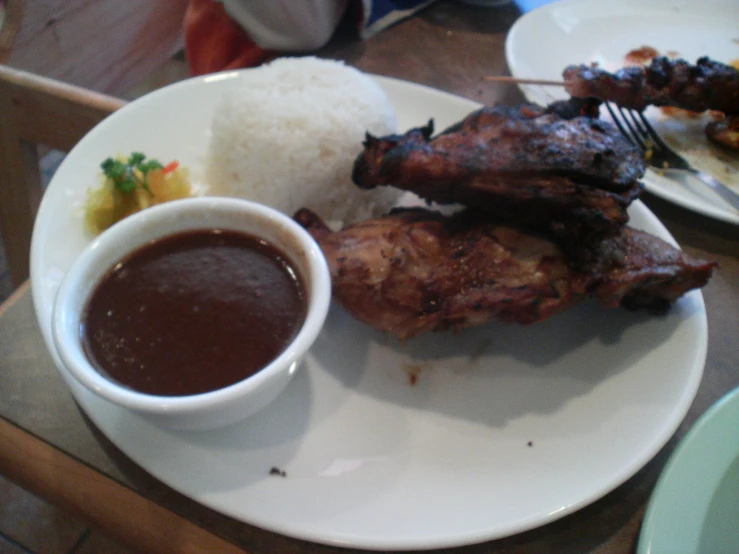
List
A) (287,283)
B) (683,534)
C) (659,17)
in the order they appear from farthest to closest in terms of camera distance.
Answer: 1. (659,17)
2. (287,283)
3. (683,534)

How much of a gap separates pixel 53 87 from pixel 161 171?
89cm

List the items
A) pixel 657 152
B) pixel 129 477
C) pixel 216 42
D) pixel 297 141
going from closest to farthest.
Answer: pixel 129 477 → pixel 297 141 → pixel 657 152 → pixel 216 42

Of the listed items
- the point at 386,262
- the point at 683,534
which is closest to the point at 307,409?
the point at 386,262

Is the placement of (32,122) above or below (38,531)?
above

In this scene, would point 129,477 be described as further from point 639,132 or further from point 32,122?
point 639,132

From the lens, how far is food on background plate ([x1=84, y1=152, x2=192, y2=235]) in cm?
165

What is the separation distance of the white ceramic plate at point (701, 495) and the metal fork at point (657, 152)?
1.13 m

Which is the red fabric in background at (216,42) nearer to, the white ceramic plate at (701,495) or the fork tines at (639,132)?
the fork tines at (639,132)

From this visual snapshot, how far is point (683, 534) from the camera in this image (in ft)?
3.51

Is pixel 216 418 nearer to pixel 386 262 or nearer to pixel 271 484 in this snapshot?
pixel 271 484

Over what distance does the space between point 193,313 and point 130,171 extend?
30.7 inches

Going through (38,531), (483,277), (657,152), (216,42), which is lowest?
(38,531)

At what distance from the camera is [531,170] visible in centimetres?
137

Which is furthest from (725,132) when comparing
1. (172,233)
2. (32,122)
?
(32,122)
